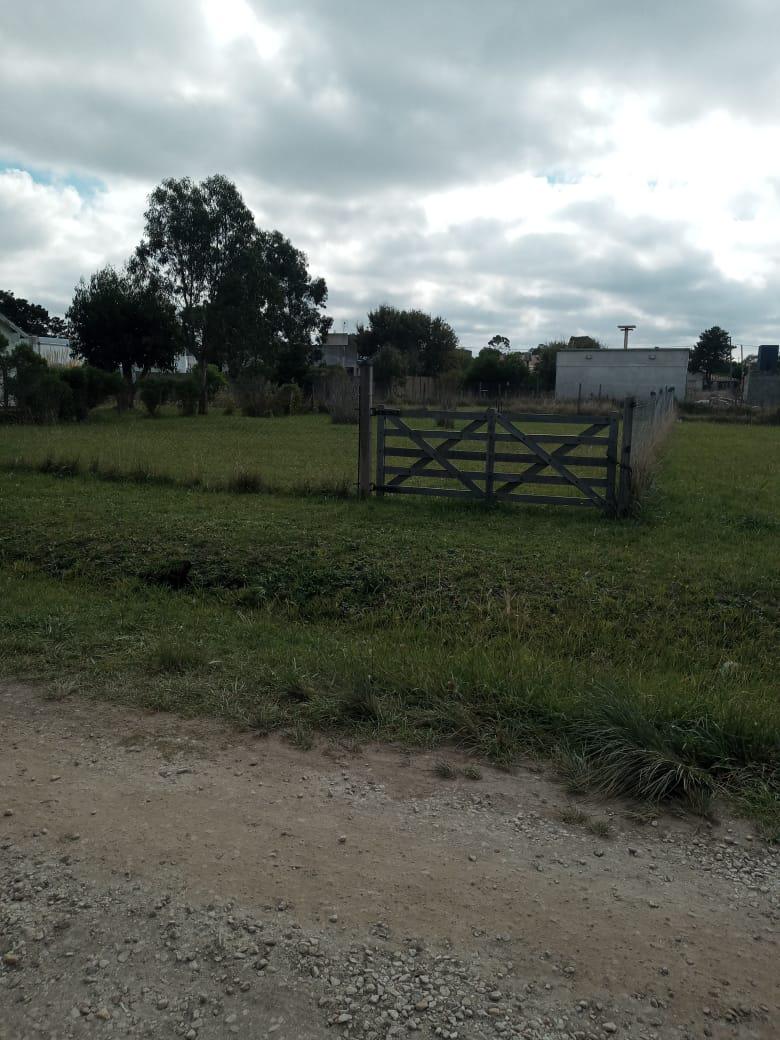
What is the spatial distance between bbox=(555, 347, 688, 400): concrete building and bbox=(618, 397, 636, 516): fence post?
52184 millimetres

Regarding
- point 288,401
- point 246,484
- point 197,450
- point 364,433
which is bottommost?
point 246,484

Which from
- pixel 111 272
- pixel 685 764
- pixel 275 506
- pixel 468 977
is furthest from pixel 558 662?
pixel 111 272

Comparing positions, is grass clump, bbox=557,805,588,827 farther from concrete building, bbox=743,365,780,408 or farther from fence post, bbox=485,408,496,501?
concrete building, bbox=743,365,780,408

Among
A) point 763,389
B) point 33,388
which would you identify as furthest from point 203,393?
point 763,389

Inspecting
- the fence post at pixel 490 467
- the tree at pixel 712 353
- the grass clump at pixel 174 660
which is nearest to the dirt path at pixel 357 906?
the grass clump at pixel 174 660

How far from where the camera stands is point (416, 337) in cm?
7838

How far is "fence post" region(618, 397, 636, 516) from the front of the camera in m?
10.8

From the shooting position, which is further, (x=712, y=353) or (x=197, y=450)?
(x=712, y=353)

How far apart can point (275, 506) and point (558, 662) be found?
6.48m

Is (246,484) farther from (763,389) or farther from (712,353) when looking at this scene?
(712,353)

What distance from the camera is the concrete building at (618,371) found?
2441 inches

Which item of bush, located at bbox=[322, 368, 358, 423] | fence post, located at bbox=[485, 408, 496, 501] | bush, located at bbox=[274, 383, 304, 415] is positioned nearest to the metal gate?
fence post, located at bbox=[485, 408, 496, 501]

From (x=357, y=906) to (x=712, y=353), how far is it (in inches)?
4063

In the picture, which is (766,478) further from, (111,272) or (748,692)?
(111,272)
